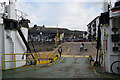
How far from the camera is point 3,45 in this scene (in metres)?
11.5

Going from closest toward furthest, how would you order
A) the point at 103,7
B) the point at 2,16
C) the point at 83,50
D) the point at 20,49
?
the point at 103,7 < the point at 2,16 < the point at 20,49 < the point at 83,50

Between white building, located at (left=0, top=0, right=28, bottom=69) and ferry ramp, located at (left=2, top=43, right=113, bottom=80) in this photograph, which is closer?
ferry ramp, located at (left=2, top=43, right=113, bottom=80)

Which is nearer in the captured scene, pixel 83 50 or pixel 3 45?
pixel 3 45

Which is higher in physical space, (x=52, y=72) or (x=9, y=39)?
(x=9, y=39)

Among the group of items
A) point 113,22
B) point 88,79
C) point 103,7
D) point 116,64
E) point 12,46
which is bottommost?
point 88,79

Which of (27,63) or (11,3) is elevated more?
(11,3)

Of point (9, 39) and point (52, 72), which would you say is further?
point (9, 39)

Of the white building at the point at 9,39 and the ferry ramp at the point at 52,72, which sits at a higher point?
the white building at the point at 9,39

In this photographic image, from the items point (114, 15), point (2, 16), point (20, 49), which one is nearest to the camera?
point (114, 15)

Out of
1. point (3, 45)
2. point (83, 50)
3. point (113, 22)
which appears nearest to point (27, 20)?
point (3, 45)

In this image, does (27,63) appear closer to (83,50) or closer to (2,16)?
(2,16)

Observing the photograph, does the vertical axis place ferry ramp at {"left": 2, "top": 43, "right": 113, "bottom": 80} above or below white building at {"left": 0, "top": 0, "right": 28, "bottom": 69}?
below

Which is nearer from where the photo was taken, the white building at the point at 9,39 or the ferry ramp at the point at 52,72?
the ferry ramp at the point at 52,72

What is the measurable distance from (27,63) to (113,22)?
841cm
